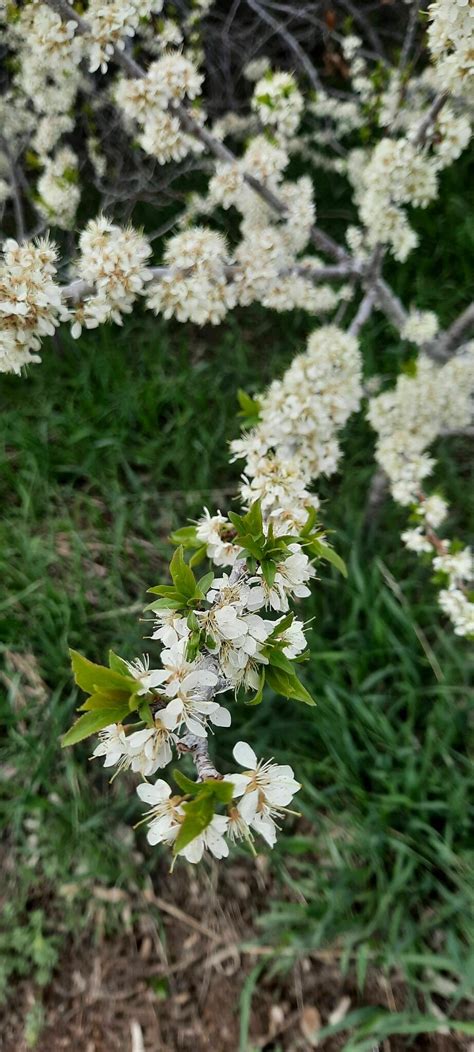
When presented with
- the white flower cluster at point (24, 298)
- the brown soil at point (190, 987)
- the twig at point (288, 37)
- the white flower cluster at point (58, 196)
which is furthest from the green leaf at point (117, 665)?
the twig at point (288, 37)

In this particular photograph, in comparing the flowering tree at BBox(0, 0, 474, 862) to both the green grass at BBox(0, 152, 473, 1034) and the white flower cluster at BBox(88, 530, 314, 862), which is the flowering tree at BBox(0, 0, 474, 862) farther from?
the green grass at BBox(0, 152, 473, 1034)

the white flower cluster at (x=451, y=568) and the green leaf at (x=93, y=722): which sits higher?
the green leaf at (x=93, y=722)

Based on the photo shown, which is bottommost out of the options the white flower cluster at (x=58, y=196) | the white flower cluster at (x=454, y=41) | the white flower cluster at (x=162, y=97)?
the white flower cluster at (x=454, y=41)

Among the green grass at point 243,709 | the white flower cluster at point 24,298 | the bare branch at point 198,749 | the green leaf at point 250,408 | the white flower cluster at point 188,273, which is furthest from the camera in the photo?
the green grass at point 243,709

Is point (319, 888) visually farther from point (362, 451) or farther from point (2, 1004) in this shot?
point (362, 451)

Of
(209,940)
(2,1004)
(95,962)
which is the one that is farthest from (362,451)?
(2,1004)

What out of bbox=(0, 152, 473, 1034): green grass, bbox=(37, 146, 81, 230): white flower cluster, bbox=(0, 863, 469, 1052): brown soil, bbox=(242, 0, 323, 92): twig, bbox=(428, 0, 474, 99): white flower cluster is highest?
bbox=(242, 0, 323, 92): twig

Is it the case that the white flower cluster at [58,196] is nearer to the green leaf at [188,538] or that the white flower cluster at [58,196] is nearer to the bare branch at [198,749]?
the green leaf at [188,538]

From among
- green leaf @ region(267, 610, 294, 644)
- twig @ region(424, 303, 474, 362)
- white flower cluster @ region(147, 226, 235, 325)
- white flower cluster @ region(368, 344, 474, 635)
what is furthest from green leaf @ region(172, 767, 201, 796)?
twig @ region(424, 303, 474, 362)
